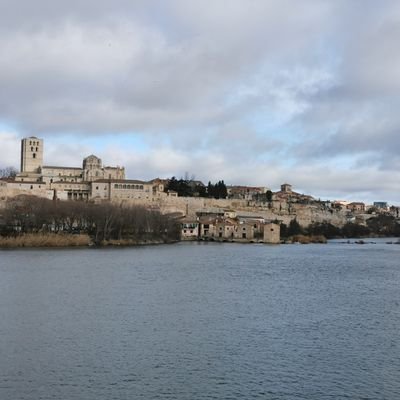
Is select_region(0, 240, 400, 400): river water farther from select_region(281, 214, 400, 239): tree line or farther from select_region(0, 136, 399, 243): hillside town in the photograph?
select_region(281, 214, 400, 239): tree line

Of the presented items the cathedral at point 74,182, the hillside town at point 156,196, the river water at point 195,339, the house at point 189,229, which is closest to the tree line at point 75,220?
the hillside town at point 156,196

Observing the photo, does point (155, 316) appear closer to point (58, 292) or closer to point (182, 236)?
point (58, 292)

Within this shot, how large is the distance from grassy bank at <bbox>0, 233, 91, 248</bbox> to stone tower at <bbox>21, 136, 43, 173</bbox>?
5071cm

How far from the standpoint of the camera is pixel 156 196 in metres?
95.8

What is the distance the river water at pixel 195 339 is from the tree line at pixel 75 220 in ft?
96.3

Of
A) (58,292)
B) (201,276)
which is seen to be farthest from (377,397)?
(201,276)

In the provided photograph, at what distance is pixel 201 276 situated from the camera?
29969 millimetres

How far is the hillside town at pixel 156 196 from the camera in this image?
86312 mm

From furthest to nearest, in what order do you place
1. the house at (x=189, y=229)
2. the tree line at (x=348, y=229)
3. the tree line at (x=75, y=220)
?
the tree line at (x=348, y=229)
the house at (x=189, y=229)
the tree line at (x=75, y=220)

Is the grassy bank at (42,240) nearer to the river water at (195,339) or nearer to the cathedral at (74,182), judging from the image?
the river water at (195,339)

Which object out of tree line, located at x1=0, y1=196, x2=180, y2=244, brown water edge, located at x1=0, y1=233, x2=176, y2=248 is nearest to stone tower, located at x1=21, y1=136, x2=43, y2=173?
tree line, located at x1=0, y1=196, x2=180, y2=244

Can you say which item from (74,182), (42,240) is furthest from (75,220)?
(74,182)

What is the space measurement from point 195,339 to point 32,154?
94201 millimetres

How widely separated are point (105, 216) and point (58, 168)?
44382mm
